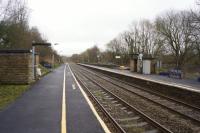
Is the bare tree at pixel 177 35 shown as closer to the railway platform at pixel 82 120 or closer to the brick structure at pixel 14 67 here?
the brick structure at pixel 14 67

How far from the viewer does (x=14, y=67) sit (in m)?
24.6

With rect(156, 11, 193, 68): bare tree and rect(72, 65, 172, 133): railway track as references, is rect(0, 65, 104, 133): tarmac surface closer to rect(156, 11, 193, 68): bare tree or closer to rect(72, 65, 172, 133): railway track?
rect(72, 65, 172, 133): railway track

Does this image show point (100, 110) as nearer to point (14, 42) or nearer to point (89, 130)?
point (89, 130)

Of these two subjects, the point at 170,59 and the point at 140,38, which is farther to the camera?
the point at 140,38

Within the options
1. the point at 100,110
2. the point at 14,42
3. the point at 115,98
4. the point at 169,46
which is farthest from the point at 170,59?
the point at 100,110

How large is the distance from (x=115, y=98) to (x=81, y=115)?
639cm

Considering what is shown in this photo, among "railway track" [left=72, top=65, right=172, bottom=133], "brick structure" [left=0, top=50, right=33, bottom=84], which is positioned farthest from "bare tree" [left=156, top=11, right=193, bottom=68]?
"railway track" [left=72, top=65, right=172, bottom=133]

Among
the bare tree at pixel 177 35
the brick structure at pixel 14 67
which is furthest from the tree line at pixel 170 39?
the brick structure at pixel 14 67

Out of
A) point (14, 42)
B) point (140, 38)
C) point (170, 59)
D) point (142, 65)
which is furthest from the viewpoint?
point (140, 38)

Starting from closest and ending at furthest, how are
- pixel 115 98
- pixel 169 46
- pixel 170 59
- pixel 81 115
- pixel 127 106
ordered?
pixel 81 115 → pixel 127 106 → pixel 115 98 → pixel 169 46 → pixel 170 59

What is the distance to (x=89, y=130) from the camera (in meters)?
9.05

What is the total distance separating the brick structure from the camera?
960 inches

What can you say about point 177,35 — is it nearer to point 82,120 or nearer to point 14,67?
point 14,67

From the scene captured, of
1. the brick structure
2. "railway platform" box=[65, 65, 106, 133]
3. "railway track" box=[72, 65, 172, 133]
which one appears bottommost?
"railway track" box=[72, 65, 172, 133]
